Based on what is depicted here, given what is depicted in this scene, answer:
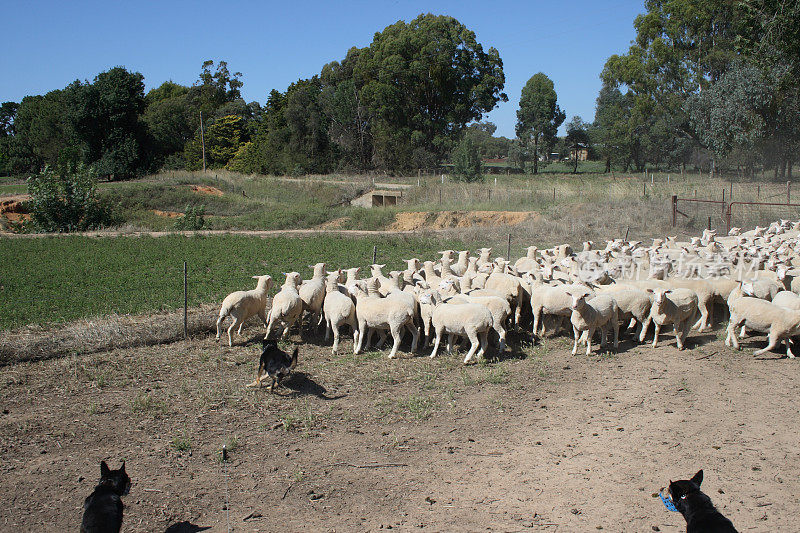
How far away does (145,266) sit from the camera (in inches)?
693

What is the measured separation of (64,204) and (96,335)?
72.8 feet

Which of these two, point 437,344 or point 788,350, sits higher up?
point 788,350

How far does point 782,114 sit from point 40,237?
47.8 m

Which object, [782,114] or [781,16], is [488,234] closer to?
[781,16]

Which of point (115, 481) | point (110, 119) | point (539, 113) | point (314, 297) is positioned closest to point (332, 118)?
point (110, 119)

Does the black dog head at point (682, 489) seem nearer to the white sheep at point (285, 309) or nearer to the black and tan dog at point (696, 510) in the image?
the black and tan dog at point (696, 510)

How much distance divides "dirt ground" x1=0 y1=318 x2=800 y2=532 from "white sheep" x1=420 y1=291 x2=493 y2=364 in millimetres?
365

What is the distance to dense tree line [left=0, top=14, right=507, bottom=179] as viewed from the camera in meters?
52.5

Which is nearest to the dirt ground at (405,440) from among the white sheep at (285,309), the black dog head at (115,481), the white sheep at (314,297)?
the black dog head at (115,481)

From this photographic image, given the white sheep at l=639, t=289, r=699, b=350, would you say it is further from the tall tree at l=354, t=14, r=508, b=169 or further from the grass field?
the tall tree at l=354, t=14, r=508, b=169

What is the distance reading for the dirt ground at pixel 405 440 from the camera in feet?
17.8

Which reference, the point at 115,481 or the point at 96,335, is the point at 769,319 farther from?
the point at 96,335

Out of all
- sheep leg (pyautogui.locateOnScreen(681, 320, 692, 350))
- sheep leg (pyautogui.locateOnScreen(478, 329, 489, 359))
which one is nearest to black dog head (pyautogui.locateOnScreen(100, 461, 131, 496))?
sheep leg (pyautogui.locateOnScreen(478, 329, 489, 359))

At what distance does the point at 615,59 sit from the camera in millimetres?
53781
